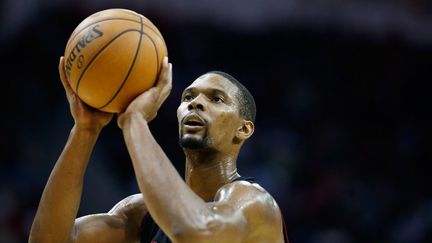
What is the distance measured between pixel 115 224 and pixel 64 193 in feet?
1.53

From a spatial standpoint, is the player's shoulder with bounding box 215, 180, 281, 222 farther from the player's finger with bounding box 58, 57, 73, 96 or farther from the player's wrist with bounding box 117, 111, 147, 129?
the player's finger with bounding box 58, 57, 73, 96

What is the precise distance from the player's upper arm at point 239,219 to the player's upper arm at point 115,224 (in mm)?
803

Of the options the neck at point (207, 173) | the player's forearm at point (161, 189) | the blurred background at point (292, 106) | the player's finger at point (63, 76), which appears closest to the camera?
the player's forearm at point (161, 189)

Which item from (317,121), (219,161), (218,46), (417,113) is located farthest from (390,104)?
(219,161)

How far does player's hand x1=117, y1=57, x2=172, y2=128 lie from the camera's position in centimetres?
401

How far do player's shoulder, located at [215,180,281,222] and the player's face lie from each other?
41cm

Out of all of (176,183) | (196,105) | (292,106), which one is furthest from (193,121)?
(292,106)

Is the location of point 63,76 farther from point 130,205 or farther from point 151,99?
point 130,205

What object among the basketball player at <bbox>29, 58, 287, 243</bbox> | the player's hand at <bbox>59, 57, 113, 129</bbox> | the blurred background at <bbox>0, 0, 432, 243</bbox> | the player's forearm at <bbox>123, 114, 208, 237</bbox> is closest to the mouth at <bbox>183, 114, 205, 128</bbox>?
the basketball player at <bbox>29, 58, 287, 243</bbox>

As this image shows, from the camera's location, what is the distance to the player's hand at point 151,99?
4008 millimetres

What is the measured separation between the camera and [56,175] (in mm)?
4414

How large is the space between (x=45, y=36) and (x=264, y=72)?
3225mm

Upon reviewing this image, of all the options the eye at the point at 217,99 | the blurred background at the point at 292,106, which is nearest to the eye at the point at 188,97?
the eye at the point at 217,99

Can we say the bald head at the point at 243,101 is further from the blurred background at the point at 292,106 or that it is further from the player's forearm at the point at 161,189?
the blurred background at the point at 292,106
